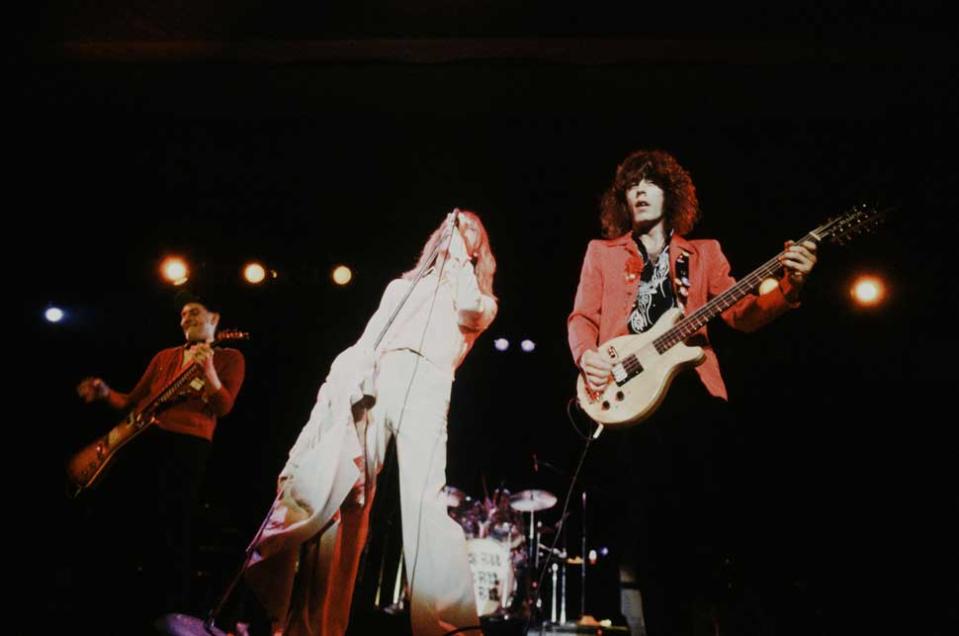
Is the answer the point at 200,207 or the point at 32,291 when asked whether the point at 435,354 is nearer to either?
the point at 200,207

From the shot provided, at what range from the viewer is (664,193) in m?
3.61

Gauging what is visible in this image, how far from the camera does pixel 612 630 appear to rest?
461cm

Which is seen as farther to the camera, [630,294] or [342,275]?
[342,275]

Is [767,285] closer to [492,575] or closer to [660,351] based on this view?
[660,351]

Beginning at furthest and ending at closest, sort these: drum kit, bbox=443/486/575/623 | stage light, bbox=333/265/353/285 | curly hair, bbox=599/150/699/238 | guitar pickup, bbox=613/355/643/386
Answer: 1. drum kit, bbox=443/486/575/623
2. stage light, bbox=333/265/353/285
3. curly hair, bbox=599/150/699/238
4. guitar pickup, bbox=613/355/643/386

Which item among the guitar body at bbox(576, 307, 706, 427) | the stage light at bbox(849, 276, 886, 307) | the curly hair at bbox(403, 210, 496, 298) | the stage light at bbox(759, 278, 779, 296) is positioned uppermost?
the stage light at bbox(849, 276, 886, 307)

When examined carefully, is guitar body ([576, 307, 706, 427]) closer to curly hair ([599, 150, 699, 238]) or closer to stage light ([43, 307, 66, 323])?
curly hair ([599, 150, 699, 238])

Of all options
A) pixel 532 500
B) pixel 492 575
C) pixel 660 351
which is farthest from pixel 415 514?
pixel 492 575

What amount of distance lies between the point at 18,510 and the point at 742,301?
575 centimetres

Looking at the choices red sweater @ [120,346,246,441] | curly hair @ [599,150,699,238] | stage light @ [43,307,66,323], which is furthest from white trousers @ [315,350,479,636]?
stage light @ [43,307,66,323]

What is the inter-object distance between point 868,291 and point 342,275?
13.4 ft

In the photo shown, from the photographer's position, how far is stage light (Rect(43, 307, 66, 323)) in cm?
553

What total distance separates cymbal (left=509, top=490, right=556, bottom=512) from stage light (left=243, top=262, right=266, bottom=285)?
3.14 metres

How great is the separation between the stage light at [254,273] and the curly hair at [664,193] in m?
3.05
